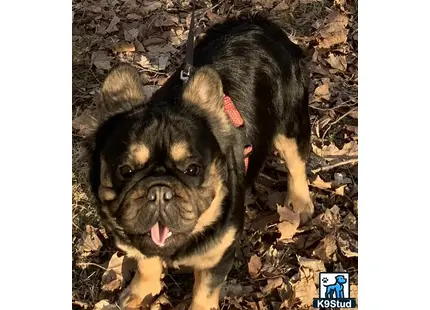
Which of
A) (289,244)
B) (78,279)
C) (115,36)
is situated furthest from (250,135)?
(115,36)

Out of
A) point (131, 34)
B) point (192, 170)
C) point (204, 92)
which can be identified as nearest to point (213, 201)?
point (192, 170)

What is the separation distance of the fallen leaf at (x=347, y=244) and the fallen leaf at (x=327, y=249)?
0.14 feet

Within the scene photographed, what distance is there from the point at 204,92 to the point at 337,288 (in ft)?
4.67

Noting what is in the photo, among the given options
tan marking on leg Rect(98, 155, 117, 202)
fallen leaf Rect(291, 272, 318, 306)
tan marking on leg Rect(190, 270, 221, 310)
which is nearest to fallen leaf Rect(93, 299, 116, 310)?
tan marking on leg Rect(190, 270, 221, 310)

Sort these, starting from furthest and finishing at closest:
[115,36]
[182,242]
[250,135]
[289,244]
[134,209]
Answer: [115,36]
[289,244]
[250,135]
[182,242]
[134,209]

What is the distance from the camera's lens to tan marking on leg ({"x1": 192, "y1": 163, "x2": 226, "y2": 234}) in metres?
3.07

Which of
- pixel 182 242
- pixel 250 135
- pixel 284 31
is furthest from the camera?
pixel 284 31

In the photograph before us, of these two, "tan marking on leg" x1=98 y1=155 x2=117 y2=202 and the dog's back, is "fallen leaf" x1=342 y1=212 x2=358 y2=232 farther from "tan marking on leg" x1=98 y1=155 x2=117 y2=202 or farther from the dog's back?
"tan marking on leg" x1=98 y1=155 x2=117 y2=202

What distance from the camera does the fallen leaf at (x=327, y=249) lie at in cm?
387

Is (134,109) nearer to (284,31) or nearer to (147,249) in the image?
(147,249)

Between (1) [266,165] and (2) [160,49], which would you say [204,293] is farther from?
(2) [160,49]

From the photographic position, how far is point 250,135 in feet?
12.1

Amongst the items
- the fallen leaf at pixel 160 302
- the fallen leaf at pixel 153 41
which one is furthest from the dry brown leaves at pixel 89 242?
the fallen leaf at pixel 153 41

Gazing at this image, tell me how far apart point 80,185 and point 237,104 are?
3.99ft
